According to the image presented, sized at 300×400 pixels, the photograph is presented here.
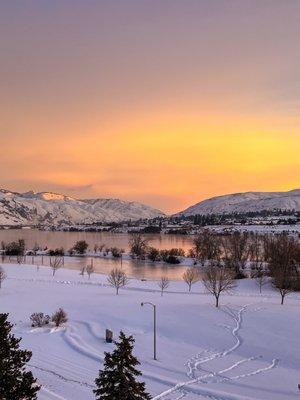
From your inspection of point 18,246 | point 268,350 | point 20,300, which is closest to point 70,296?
point 20,300

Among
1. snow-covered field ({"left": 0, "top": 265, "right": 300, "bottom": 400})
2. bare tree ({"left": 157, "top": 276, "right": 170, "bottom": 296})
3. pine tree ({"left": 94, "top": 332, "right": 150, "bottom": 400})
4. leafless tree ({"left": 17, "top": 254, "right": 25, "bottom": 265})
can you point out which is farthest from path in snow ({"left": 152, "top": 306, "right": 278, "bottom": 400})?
leafless tree ({"left": 17, "top": 254, "right": 25, "bottom": 265})

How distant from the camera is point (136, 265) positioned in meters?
101

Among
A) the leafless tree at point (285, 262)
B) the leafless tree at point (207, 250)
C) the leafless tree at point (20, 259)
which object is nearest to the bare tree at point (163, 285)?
the leafless tree at point (285, 262)

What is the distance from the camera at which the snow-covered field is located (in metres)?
23.3

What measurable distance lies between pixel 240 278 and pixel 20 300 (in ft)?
121

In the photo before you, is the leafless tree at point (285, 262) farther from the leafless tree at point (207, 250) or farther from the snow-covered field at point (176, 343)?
the leafless tree at point (207, 250)

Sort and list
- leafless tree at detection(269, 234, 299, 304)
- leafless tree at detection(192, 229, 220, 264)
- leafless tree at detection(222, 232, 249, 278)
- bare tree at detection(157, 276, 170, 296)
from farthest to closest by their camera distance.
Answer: leafless tree at detection(192, 229, 220, 264) < leafless tree at detection(222, 232, 249, 278) < leafless tree at detection(269, 234, 299, 304) < bare tree at detection(157, 276, 170, 296)

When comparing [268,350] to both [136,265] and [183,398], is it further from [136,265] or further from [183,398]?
[136,265]

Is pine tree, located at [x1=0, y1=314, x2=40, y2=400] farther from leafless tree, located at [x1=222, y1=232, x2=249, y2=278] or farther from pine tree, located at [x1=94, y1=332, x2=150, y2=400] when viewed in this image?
leafless tree, located at [x1=222, y1=232, x2=249, y2=278]

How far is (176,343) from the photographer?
32.5 metres

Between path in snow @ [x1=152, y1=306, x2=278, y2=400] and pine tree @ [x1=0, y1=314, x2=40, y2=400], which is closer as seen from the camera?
pine tree @ [x1=0, y1=314, x2=40, y2=400]

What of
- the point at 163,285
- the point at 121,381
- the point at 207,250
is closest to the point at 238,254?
the point at 207,250

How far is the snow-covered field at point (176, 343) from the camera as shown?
23344 mm

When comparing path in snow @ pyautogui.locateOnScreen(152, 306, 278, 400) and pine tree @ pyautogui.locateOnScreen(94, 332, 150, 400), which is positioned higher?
pine tree @ pyautogui.locateOnScreen(94, 332, 150, 400)
